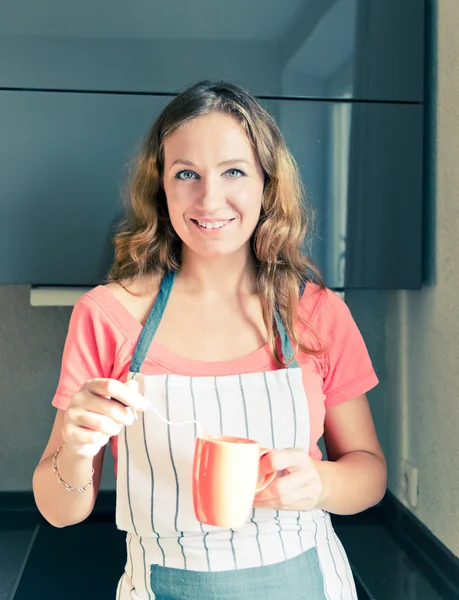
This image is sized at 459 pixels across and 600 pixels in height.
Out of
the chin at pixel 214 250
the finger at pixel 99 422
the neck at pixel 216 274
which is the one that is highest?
the chin at pixel 214 250

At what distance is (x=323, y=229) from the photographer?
1.53m

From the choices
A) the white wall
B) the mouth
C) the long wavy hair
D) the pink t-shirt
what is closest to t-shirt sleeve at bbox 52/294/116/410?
the pink t-shirt

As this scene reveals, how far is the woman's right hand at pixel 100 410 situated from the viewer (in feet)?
2.98

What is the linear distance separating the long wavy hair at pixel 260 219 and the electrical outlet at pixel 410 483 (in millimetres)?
580

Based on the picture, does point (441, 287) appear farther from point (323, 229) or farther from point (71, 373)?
point (71, 373)

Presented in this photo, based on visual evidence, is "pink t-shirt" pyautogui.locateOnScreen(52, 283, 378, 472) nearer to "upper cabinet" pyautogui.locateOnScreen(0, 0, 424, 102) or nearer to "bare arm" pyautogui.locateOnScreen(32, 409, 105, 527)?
"bare arm" pyautogui.locateOnScreen(32, 409, 105, 527)

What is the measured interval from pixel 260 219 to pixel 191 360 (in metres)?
0.28

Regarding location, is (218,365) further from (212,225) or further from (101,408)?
(101,408)

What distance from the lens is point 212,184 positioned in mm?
1171

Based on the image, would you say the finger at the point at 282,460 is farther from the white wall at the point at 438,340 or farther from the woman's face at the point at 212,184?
the white wall at the point at 438,340

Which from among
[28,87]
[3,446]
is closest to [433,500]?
[3,446]

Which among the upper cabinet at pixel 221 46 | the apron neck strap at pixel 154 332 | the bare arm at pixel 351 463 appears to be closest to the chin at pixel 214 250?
the apron neck strap at pixel 154 332

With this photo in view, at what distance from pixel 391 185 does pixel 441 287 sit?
0.76 feet

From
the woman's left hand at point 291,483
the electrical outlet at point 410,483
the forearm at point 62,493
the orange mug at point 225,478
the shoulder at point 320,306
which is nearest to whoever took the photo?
the orange mug at point 225,478
